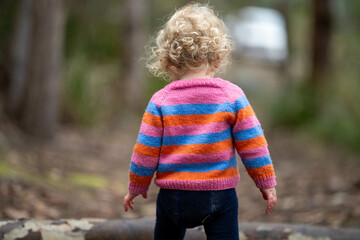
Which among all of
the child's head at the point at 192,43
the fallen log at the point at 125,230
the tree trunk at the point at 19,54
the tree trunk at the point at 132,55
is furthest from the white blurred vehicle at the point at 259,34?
the child's head at the point at 192,43

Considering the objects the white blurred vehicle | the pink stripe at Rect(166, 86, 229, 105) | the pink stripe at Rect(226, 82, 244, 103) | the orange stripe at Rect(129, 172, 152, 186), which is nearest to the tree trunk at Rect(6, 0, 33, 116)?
the orange stripe at Rect(129, 172, 152, 186)

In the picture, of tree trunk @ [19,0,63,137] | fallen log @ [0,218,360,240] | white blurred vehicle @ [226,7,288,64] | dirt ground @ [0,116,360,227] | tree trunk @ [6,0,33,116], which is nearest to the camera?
fallen log @ [0,218,360,240]

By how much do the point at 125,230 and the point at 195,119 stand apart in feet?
3.02

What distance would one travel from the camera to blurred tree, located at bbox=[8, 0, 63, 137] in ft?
19.4

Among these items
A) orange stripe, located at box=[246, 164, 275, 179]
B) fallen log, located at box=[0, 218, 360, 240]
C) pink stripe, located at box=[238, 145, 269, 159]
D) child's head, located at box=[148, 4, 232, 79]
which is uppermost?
child's head, located at box=[148, 4, 232, 79]

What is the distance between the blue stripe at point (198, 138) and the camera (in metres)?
2.09

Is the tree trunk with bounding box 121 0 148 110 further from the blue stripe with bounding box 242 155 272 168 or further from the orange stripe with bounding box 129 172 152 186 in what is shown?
the blue stripe with bounding box 242 155 272 168

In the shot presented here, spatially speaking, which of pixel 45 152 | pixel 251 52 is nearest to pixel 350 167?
pixel 45 152

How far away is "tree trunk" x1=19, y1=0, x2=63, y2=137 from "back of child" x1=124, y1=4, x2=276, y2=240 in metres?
4.14

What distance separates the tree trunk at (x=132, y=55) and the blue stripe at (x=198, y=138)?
8853 millimetres

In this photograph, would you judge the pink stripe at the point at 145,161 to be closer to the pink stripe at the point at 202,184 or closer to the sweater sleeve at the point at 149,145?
the sweater sleeve at the point at 149,145

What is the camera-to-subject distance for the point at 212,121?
2.08 metres

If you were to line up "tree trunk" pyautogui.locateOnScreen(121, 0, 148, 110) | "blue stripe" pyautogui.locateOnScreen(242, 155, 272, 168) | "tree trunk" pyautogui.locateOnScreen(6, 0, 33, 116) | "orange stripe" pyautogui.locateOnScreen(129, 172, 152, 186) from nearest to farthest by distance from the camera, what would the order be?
"blue stripe" pyautogui.locateOnScreen(242, 155, 272, 168), "orange stripe" pyautogui.locateOnScreen(129, 172, 152, 186), "tree trunk" pyautogui.locateOnScreen(6, 0, 33, 116), "tree trunk" pyautogui.locateOnScreen(121, 0, 148, 110)

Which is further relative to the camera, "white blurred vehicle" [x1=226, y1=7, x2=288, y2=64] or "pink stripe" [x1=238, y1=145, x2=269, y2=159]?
"white blurred vehicle" [x1=226, y1=7, x2=288, y2=64]
